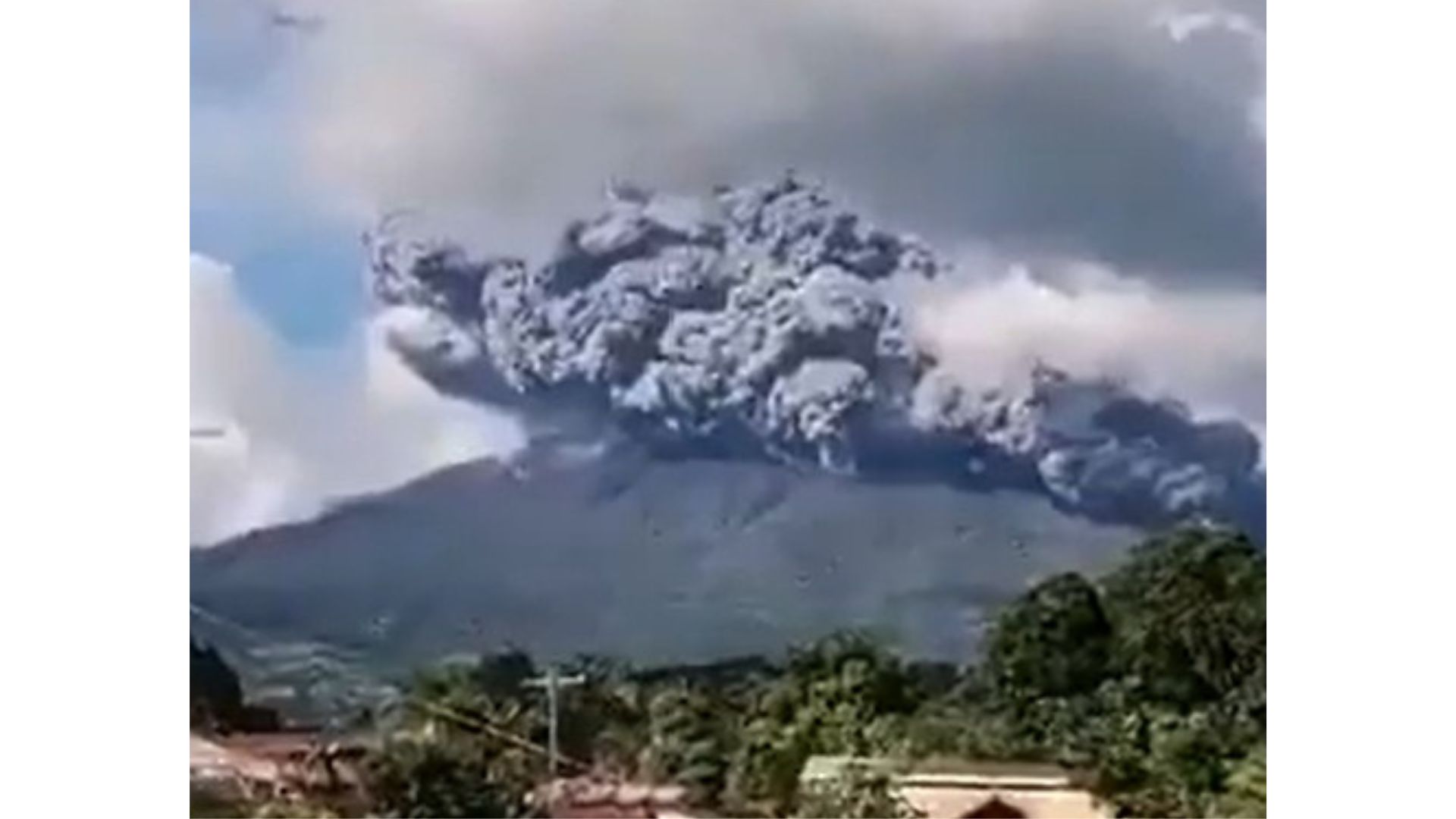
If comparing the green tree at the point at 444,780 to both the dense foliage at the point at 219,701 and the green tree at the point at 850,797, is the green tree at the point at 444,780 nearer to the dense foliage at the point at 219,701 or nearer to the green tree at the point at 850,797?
the dense foliage at the point at 219,701

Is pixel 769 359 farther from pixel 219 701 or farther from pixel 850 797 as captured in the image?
pixel 219 701

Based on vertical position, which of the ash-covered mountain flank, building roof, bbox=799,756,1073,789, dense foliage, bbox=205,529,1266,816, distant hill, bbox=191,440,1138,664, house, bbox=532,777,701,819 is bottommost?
house, bbox=532,777,701,819

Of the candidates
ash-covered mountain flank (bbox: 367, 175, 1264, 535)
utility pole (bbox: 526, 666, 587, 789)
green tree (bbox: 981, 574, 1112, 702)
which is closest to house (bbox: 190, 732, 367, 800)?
utility pole (bbox: 526, 666, 587, 789)

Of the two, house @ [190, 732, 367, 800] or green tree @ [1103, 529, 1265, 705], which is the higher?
green tree @ [1103, 529, 1265, 705]

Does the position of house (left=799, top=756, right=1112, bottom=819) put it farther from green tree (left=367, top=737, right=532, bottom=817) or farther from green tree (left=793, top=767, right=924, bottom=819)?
green tree (left=367, top=737, right=532, bottom=817)

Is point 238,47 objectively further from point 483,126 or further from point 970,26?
point 970,26

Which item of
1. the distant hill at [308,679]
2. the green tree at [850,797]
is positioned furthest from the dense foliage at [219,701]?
the green tree at [850,797]

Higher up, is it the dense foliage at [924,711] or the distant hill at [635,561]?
the distant hill at [635,561]
